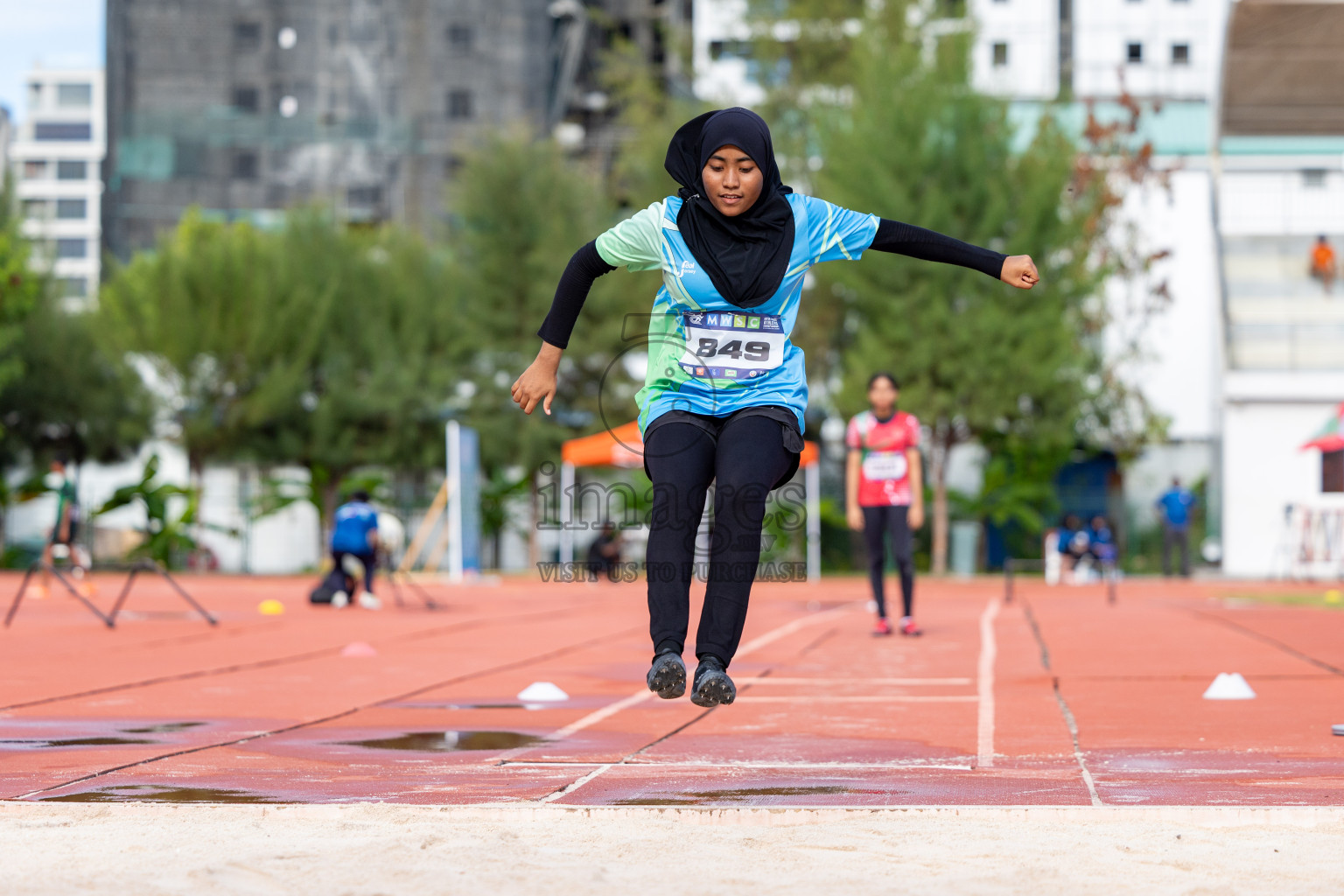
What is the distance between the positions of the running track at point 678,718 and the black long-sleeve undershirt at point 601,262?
4.47 ft

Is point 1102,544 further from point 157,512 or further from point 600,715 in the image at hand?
point 600,715

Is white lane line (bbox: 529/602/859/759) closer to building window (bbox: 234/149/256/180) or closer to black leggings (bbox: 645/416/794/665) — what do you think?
black leggings (bbox: 645/416/794/665)

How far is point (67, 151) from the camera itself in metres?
110

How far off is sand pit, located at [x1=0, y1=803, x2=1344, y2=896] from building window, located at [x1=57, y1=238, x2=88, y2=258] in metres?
111

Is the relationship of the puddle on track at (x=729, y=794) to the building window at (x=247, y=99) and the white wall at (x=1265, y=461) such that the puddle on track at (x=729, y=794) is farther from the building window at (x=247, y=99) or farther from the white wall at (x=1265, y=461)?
the building window at (x=247, y=99)

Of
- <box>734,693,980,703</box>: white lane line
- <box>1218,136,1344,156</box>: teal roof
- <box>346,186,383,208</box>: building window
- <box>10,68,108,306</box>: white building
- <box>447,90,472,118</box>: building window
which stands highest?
<box>10,68,108,306</box>: white building

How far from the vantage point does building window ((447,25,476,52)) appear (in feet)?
202

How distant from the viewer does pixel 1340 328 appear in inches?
1143

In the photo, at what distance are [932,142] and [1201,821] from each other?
1025 inches

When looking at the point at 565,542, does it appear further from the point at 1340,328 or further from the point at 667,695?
the point at 667,695

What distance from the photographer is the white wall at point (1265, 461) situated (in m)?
28.3

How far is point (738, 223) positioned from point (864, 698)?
3096mm

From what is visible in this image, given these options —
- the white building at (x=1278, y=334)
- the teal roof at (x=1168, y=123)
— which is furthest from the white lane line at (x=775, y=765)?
the teal roof at (x=1168, y=123)

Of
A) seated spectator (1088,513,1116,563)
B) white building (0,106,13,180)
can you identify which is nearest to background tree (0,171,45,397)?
seated spectator (1088,513,1116,563)
